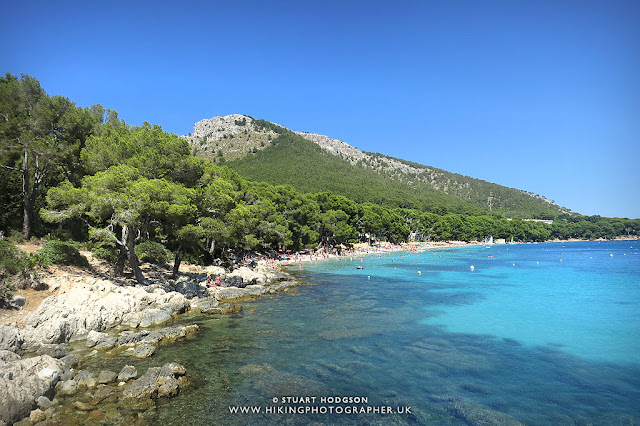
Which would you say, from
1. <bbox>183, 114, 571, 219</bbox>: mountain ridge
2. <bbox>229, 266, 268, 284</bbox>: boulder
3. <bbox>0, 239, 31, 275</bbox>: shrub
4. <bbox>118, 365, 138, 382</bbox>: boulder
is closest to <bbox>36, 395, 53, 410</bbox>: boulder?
<bbox>118, 365, 138, 382</bbox>: boulder

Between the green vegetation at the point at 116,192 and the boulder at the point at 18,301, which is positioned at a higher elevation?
the green vegetation at the point at 116,192

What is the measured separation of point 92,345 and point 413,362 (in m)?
12.7

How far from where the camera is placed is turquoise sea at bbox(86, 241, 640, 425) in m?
10.0

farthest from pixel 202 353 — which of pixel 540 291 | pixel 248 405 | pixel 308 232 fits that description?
pixel 308 232

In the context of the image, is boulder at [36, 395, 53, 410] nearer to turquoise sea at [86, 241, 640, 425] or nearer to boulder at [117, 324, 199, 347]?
turquoise sea at [86, 241, 640, 425]

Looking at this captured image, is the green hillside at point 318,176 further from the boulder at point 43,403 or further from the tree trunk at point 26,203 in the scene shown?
the boulder at point 43,403

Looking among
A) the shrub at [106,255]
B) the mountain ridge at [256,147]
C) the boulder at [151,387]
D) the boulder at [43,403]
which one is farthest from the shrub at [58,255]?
the mountain ridge at [256,147]

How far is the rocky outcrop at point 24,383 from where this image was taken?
8648 mm

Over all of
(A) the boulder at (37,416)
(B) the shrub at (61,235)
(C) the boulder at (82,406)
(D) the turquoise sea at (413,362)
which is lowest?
(D) the turquoise sea at (413,362)

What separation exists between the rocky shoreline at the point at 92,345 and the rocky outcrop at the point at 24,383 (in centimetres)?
2

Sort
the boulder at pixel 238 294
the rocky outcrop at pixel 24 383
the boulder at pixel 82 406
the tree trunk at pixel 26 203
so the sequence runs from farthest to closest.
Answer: the boulder at pixel 238 294
the tree trunk at pixel 26 203
the boulder at pixel 82 406
the rocky outcrop at pixel 24 383

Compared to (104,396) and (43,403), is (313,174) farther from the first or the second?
(43,403)

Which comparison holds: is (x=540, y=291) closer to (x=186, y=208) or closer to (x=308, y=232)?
(x=186, y=208)

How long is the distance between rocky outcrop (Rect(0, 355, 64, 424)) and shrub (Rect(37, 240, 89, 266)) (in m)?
10.7
